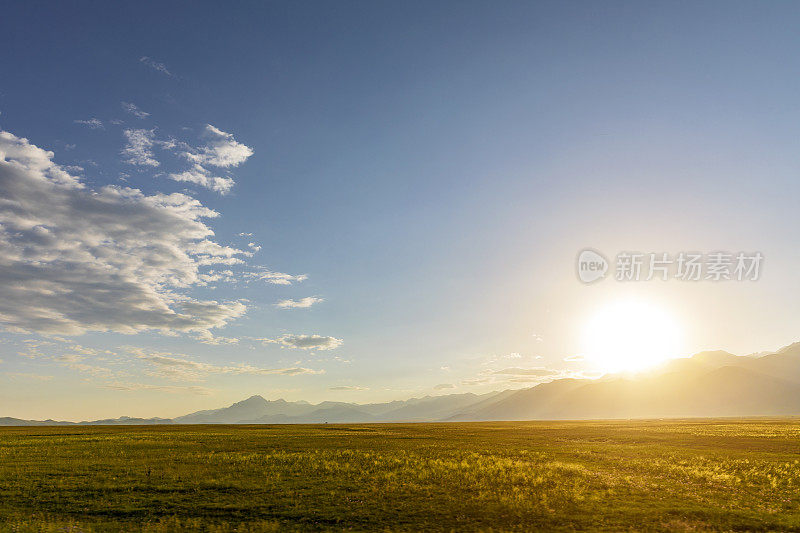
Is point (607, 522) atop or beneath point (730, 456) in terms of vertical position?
atop

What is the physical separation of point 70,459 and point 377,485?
126 ft

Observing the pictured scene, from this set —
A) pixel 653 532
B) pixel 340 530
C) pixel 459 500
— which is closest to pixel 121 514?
pixel 340 530

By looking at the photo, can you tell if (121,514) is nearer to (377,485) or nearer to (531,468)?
(377,485)

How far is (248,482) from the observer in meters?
36.3

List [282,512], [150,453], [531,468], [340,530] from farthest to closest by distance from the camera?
[150,453] → [531,468] → [282,512] → [340,530]

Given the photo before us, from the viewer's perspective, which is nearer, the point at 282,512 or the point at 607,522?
the point at 607,522

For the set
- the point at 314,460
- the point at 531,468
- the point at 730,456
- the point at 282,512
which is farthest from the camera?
the point at 730,456

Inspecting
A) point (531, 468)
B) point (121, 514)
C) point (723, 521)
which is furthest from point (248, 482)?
point (723, 521)

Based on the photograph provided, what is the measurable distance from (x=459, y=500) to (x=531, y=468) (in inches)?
626

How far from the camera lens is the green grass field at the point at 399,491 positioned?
25828mm

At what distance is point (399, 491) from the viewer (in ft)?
109

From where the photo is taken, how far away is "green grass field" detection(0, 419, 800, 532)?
2583 cm

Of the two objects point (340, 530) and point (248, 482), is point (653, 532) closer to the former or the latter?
point (340, 530)

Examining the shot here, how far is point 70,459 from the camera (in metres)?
50.3
